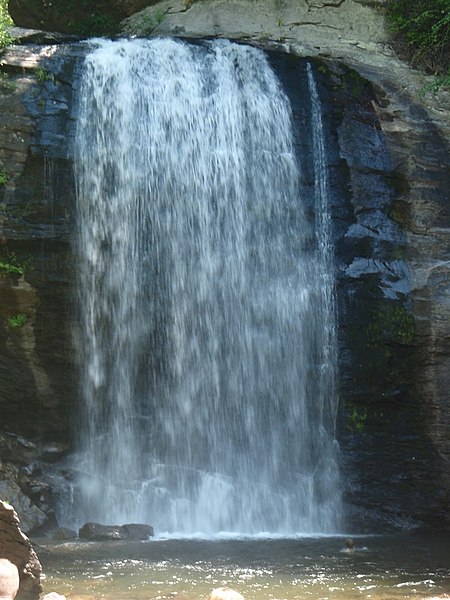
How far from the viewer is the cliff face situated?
11.0 m

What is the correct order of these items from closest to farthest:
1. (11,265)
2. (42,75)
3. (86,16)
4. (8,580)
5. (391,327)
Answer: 1. (8,580)
2. (11,265)
3. (391,327)
4. (42,75)
5. (86,16)

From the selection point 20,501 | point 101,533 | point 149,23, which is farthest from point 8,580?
point 149,23

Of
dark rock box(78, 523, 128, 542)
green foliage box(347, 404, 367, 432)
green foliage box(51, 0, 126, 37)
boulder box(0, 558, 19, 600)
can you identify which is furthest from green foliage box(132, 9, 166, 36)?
boulder box(0, 558, 19, 600)

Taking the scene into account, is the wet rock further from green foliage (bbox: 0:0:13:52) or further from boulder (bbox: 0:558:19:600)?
green foliage (bbox: 0:0:13:52)

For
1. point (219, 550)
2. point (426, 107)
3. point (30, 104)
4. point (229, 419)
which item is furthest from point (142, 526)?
point (426, 107)

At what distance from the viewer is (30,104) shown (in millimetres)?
11445

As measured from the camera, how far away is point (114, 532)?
9398mm

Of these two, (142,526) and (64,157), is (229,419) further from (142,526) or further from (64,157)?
(64,157)

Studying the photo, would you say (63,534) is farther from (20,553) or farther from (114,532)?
(20,553)

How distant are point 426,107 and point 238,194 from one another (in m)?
3.52

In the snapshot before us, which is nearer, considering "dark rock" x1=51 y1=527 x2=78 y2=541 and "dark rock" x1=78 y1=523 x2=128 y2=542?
"dark rock" x1=78 y1=523 x2=128 y2=542

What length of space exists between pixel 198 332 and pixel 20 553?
19.4 ft

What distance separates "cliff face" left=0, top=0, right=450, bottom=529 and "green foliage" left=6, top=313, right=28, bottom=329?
0.7 inches

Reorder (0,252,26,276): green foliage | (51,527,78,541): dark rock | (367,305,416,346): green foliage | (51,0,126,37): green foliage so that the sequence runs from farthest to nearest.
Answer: (51,0,126,37): green foliage → (367,305,416,346): green foliage → (0,252,26,276): green foliage → (51,527,78,541): dark rock
